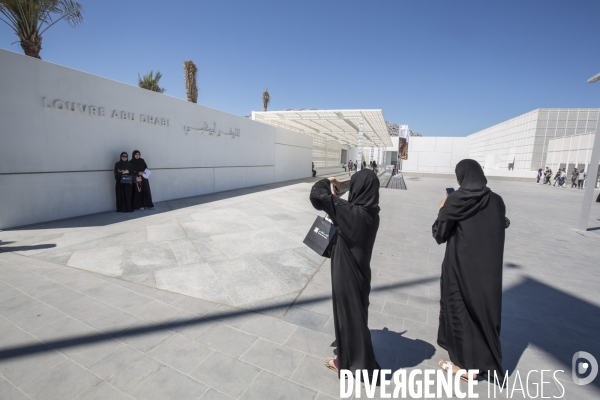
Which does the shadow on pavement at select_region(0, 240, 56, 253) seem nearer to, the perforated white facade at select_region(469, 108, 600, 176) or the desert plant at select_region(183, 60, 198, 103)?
the desert plant at select_region(183, 60, 198, 103)

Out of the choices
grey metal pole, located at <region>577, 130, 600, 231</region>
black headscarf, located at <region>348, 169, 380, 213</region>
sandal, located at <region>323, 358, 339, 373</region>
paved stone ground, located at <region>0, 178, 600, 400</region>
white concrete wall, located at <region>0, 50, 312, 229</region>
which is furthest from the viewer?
grey metal pole, located at <region>577, 130, 600, 231</region>

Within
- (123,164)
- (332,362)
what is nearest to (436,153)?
(123,164)

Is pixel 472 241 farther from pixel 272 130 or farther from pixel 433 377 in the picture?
pixel 272 130

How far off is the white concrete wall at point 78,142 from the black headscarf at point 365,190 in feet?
23.4

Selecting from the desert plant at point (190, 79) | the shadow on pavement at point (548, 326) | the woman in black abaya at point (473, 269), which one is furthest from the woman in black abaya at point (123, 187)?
the desert plant at point (190, 79)

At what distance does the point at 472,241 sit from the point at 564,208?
13.4 metres

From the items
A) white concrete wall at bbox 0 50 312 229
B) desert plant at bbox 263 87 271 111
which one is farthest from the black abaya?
desert plant at bbox 263 87 271 111

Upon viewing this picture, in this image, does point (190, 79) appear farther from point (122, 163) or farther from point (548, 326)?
point (548, 326)

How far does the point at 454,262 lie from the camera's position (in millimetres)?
2195

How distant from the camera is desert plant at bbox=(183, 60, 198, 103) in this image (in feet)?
56.3

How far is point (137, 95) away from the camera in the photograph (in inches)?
326

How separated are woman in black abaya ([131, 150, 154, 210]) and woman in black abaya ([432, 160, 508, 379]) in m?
7.78

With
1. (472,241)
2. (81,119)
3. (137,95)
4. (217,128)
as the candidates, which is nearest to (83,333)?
(472,241)

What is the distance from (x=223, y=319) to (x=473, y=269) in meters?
2.34
